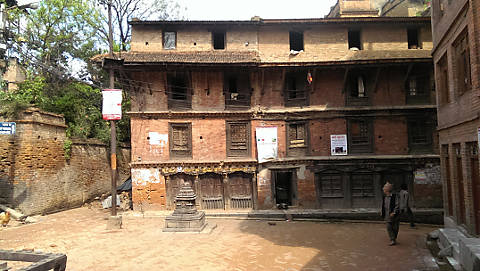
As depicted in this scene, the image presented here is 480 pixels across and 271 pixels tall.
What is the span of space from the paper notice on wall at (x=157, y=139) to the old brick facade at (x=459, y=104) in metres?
14.2

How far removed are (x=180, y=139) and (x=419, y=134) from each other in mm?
14893

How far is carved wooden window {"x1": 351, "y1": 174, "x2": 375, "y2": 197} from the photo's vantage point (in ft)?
59.7

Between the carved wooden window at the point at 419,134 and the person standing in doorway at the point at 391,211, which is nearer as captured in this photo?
the person standing in doorway at the point at 391,211

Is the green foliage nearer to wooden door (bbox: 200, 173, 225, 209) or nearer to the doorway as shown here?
wooden door (bbox: 200, 173, 225, 209)

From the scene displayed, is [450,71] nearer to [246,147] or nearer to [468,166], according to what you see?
[468,166]

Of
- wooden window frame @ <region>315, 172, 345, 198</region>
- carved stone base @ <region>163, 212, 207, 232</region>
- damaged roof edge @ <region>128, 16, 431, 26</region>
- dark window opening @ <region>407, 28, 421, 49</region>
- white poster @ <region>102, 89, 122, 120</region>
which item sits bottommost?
carved stone base @ <region>163, 212, 207, 232</region>

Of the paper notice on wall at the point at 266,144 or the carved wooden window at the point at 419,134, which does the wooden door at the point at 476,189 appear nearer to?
the carved wooden window at the point at 419,134

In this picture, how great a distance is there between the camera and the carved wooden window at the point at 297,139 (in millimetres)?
18516

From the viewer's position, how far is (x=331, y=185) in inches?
718

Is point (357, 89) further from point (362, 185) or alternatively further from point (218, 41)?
point (218, 41)

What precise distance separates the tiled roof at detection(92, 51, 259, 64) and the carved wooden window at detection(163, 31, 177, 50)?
2.63 feet

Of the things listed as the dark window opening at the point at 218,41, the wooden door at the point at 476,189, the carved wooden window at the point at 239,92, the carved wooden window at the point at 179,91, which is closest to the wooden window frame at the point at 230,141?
the carved wooden window at the point at 239,92

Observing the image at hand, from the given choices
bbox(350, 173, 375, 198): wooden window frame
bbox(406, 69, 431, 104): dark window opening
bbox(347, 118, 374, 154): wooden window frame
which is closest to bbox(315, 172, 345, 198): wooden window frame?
bbox(350, 173, 375, 198): wooden window frame

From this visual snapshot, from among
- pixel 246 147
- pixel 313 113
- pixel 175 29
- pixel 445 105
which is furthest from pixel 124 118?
pixel 445 105
